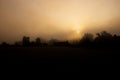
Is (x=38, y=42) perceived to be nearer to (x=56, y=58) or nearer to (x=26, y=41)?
(x=26, y=41)

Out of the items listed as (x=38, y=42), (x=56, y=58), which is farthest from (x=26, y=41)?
(x=56, y=58)

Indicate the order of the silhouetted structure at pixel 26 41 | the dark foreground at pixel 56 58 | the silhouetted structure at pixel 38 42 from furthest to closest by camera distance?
the silhouetted structure at pixel 38 42 → the silhouetted structure at pixel 26 41 → the dark foreground at pixel 56 58

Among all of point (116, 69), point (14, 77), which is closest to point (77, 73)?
point (116, 69)

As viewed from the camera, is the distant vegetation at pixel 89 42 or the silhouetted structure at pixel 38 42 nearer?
the distant vegetation at pixel 89 42

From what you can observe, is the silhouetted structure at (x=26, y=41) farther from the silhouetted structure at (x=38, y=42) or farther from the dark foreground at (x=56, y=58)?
the dark foreground at (x=56, y=58)

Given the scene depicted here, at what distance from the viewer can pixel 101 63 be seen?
67.2ft

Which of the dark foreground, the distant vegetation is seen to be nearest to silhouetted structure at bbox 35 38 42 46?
the distant vegetation

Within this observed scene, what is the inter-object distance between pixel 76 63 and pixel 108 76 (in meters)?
5.21

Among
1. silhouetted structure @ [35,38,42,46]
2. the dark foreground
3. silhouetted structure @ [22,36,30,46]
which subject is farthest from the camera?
silhouetted structure @ [35,38,42,46]

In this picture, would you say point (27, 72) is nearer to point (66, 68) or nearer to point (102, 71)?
point (66, 68)

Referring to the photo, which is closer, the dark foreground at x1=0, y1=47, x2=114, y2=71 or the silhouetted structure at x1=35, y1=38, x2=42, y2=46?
the dark foreground at x1=0, y1=47, x2=114, y2=71

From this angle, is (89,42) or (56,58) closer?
(56,58)

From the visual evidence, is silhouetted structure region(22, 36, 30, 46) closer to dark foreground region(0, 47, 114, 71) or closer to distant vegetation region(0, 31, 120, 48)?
distant vegetation region(0, 31, 120, 48)

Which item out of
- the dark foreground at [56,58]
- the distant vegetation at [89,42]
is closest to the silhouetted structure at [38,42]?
the distant vegetation at [89,42]
